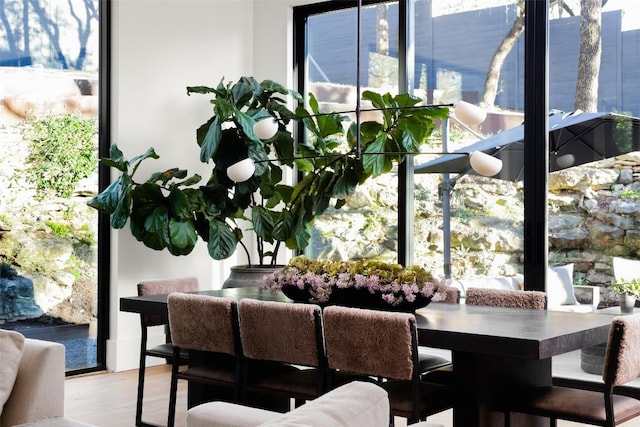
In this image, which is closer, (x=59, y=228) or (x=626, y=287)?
(x=626, y=287)

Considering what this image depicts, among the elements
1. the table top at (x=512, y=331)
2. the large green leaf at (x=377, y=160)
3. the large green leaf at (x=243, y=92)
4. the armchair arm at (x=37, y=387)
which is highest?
the large green leaf at (x=243, y=92)

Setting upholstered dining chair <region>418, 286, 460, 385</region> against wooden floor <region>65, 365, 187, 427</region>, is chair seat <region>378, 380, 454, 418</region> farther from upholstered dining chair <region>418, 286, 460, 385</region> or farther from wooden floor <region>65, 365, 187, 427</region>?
wooden floor <region>65, 365, 187, 427</region>

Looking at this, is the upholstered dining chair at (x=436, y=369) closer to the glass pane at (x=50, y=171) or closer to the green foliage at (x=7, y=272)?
the glass pane at (x=50, y=171)

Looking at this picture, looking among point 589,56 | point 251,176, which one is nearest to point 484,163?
point 589,56

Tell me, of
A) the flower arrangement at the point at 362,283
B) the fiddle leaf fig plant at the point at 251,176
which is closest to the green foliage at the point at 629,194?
the fiddle leaf fig plant at the point at 251,176

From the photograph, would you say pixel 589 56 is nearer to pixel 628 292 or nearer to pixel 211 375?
pixel 628 292

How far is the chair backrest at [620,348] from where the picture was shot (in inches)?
133

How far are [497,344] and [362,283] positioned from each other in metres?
0.87

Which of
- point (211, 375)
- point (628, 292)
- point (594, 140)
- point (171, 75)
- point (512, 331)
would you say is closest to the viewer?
point (512, 331)

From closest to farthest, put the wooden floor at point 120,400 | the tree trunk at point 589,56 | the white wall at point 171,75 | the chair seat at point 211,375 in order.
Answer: the chair seat at point 211,375, the wooden floor at point 120,400, the tree trunk at point 589,56, the white wall at point 171,75

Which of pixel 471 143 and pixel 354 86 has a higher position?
Answer: pixel 354 86

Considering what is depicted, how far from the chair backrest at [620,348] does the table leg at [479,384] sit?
0.48 meters

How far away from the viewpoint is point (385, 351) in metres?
3.50

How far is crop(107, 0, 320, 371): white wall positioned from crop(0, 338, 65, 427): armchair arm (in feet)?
11.4
